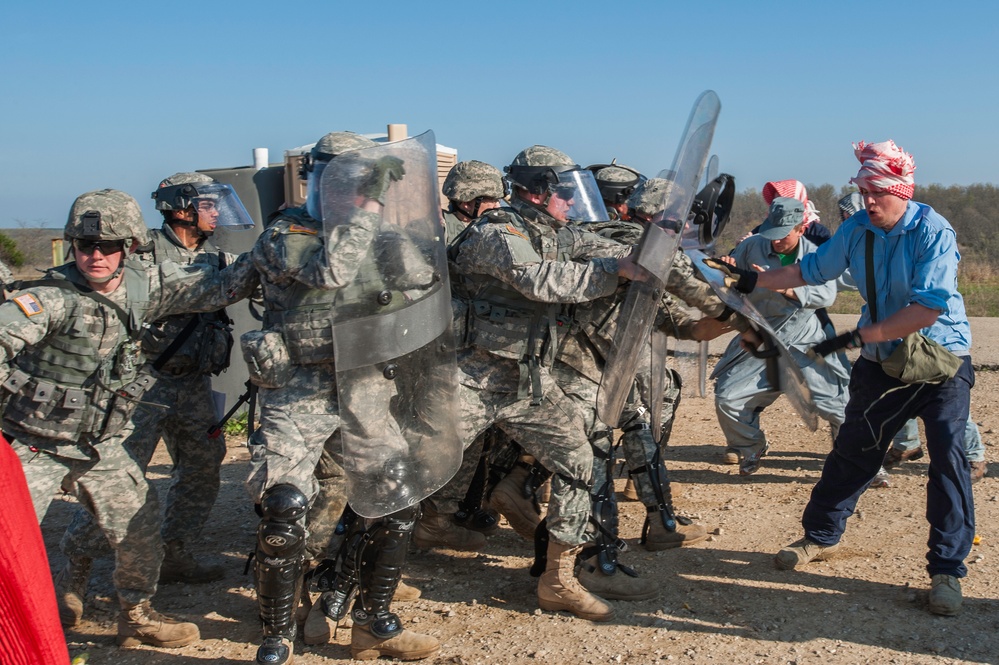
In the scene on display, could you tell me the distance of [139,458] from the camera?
14.6 feet

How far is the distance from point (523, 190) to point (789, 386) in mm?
1539

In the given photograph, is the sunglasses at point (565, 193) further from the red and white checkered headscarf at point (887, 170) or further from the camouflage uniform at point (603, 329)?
the red and white checkered headscarf at point (887, 170)

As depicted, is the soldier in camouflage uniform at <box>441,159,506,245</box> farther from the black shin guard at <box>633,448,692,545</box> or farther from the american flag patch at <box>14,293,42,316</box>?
the american flag patch at <box>14,293,42,316</box>

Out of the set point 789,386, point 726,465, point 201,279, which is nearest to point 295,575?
point 201,279

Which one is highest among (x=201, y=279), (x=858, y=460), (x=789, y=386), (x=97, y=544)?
(x=201, y=279)

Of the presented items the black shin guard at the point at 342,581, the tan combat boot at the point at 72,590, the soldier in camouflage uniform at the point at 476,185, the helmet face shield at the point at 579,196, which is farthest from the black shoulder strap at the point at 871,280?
the tan combat boot at the point at 72,590

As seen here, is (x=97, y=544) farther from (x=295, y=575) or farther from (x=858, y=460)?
(x=858, y=460)

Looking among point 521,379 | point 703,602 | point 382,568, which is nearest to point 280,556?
point 382,568

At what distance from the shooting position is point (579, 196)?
478 cm

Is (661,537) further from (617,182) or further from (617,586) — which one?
(617,182)

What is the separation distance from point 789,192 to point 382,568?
12.3 ft

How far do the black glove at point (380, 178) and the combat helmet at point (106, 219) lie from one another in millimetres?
920

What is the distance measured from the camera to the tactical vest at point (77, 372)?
372cm

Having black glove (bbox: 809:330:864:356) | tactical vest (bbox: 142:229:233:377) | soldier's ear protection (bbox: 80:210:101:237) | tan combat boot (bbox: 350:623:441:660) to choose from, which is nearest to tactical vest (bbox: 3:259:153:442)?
soldier's ear protection (bbox: 80:210:101:237)
